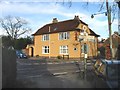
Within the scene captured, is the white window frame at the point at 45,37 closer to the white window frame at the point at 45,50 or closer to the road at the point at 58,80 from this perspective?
the white window frame at the point at 45,50

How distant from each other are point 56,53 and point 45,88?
47586 mm

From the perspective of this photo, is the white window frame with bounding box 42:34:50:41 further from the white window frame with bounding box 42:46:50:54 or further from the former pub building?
the white window frame with bounding box 42:46:50:54

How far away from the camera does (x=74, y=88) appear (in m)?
13.5

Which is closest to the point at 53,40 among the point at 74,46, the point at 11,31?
the point at 74,46

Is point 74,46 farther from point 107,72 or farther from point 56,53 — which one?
point 107,72

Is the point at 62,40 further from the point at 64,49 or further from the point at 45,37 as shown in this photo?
the point at 45,37

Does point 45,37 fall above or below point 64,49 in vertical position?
above

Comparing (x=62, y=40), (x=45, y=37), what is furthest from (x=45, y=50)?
(x=62, y=40)

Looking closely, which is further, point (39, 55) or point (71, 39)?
point (39, 55)

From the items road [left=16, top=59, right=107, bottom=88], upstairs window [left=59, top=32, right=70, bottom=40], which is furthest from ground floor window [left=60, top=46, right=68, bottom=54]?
road [left=16, top=59, right=107, bottom=88]

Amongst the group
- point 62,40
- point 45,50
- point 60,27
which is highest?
point 60,27

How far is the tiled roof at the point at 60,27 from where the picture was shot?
59.2 meters

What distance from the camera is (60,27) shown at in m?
62.7

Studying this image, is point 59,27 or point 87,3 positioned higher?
point 59,27
